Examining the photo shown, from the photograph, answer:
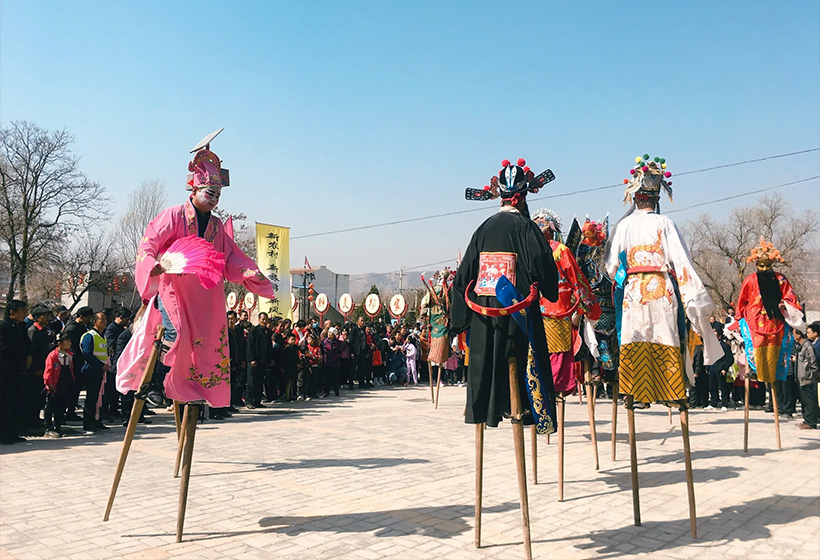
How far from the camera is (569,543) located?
4.26 metres

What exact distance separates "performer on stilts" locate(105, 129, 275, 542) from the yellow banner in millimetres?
16164

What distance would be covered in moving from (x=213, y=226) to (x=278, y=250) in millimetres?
16637

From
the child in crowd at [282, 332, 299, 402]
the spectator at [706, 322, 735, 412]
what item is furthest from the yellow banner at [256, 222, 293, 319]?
the spectator at [706, 322, 735, 412]

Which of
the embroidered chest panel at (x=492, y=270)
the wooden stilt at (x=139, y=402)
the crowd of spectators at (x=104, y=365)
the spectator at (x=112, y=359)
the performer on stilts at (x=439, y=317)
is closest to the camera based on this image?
the embroidered chest panel at (x=492, y=270)

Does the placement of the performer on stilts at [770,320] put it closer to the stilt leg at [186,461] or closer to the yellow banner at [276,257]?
the stilt leg at [186,461]

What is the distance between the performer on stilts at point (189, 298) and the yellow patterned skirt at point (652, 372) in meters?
2.91

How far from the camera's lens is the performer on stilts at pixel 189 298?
4.61 metres

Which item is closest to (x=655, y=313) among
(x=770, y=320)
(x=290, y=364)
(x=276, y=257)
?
(x=770, y=320)

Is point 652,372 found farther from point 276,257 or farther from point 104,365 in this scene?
point 276,257

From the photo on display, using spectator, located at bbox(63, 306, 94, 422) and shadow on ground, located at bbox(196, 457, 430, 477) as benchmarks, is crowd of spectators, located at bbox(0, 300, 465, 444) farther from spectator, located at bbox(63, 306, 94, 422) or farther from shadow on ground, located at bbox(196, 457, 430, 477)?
shadow on ground, located at bbox(196, 457, 430, 477)

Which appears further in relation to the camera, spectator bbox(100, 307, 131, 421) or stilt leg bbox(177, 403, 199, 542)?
spectator bbox(100, 307, 131, 421)

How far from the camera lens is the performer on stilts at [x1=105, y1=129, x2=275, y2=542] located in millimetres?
4613

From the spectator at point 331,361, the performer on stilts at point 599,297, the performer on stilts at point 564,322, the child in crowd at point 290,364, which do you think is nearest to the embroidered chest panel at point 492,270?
the performer on stilts at point 564,322

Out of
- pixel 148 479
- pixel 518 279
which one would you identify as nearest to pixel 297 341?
pixel 148 479
